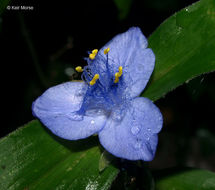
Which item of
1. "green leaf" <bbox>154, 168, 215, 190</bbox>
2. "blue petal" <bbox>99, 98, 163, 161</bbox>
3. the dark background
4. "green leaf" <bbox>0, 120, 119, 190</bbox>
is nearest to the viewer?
"blue petal" <bbox>99, 98, 163, 161</bbox>

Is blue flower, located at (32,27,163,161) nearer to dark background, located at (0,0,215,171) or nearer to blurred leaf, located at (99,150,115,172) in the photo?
blurred leaf, located at (99,150,115,172)

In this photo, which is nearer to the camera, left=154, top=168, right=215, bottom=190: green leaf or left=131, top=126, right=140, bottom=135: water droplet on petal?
left=131, top=126, right=140, bottom=135: water droplet on petal

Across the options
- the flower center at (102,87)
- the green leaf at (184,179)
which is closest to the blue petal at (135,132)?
the flower center at (102,87)

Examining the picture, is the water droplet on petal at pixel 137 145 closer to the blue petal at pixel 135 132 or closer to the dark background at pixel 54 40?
the blue petal at pixel 135 132

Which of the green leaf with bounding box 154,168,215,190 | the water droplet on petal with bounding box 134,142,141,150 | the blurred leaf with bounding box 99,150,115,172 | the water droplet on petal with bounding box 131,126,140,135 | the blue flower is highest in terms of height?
the blue flower

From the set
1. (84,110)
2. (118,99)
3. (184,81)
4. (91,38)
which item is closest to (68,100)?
(84,110)

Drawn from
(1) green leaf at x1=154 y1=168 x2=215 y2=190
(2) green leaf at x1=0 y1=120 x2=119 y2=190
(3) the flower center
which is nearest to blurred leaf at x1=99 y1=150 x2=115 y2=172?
(2) green leaf at x1=0 y1=120 x2=119 y2=190

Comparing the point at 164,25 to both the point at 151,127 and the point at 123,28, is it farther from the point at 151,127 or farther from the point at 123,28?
the point at 123,28
